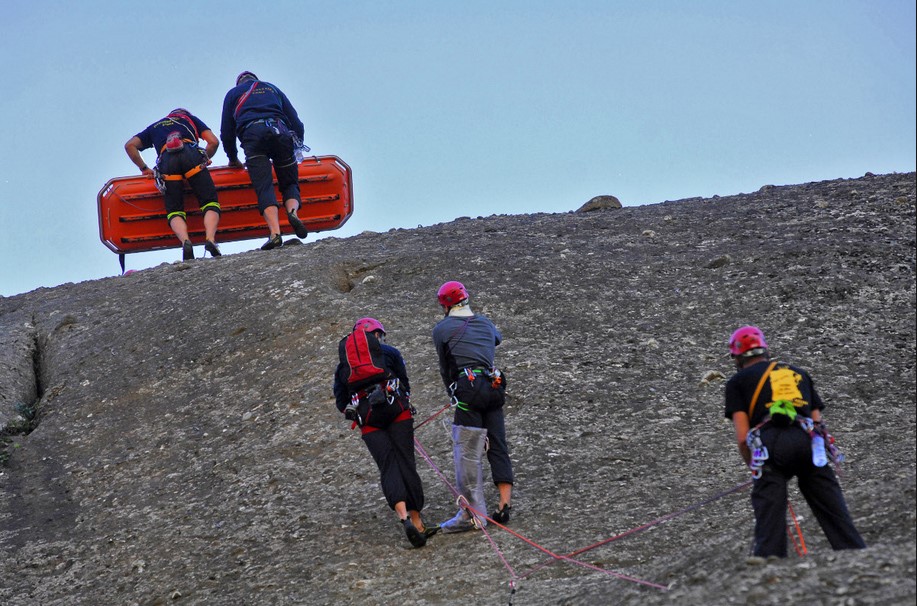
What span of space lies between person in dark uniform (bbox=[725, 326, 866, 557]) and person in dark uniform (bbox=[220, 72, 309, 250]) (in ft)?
32.3

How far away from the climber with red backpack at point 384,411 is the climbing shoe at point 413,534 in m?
0.01

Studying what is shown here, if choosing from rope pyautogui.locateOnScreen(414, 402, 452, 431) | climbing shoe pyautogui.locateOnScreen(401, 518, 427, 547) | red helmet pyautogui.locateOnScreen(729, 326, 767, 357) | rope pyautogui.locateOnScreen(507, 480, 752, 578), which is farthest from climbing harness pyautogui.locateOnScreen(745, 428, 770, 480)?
rope pyautogui.locateOnScreen(414, 402, 452, 431)

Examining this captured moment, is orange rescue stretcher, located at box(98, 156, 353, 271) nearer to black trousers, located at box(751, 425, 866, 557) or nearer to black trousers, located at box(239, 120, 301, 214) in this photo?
black trousers, located at box(239, 120, 301, 214)

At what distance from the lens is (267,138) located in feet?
50.3

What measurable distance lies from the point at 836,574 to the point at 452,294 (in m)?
3.94

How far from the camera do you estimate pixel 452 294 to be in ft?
29.5

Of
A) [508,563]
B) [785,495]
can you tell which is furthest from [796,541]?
[508,563]

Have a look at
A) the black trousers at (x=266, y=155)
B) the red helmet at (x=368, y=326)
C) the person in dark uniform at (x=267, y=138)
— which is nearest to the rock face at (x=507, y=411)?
the person in dark uniform at (x=267, y=138)

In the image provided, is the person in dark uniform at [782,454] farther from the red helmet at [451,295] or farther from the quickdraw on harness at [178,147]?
the quickdraw on harness at [178,147]

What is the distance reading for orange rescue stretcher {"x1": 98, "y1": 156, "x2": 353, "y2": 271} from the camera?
16.1m

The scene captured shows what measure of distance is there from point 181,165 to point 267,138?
48.3 inches

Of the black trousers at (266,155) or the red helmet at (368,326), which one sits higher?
the black trousers at (266,155)

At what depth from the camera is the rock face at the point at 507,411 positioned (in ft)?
26.2

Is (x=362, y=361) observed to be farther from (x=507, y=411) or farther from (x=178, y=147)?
(x=178, y=147)
